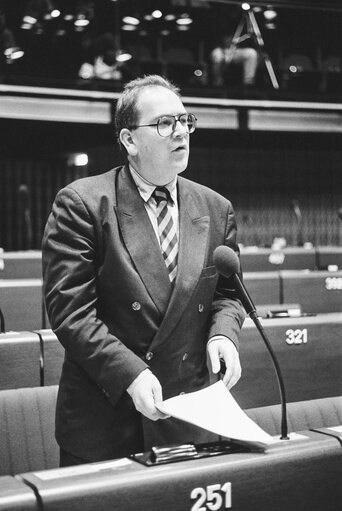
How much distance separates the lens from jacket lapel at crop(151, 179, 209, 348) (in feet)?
5.40

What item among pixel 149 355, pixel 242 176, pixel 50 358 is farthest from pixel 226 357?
pixel 242 176

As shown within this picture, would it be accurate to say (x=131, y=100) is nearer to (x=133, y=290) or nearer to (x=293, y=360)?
(x=133, y=290)

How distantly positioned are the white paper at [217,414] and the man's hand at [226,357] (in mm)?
72

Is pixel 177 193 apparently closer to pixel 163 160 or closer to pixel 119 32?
pixel 163 160

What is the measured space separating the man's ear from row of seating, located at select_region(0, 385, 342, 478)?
3.89 ft

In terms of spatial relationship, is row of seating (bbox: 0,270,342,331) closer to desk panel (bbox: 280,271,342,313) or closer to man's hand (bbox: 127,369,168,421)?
desk panel (bbox: 280,271,342,313)

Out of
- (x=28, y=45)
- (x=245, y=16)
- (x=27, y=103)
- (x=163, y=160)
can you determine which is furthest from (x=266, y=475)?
(x=245, y=16)

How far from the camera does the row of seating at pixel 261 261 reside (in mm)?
6039

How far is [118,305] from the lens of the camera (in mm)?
1645

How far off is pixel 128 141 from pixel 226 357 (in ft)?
1.88

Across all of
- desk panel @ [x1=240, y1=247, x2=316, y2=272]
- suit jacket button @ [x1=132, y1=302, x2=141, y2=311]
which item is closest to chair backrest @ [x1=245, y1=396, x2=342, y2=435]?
suit jacket button @ [x1=132, y1=302, x2=141, y2=311]

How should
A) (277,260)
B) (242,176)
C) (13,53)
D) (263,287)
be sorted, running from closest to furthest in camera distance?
(263,287), (277,260), (13,53), (242,176)

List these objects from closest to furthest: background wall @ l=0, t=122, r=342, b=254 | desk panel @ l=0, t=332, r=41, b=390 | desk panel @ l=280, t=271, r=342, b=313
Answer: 1. desk panel @ l=0, t=332, r=41, b=390
2. desk panel @ l=280, t=271, r=342, b=313
3. background wall @ l=0, t=122, r=342, b=254

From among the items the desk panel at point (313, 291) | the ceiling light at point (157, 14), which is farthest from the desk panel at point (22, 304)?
the ceiling light at point (157, 14)
